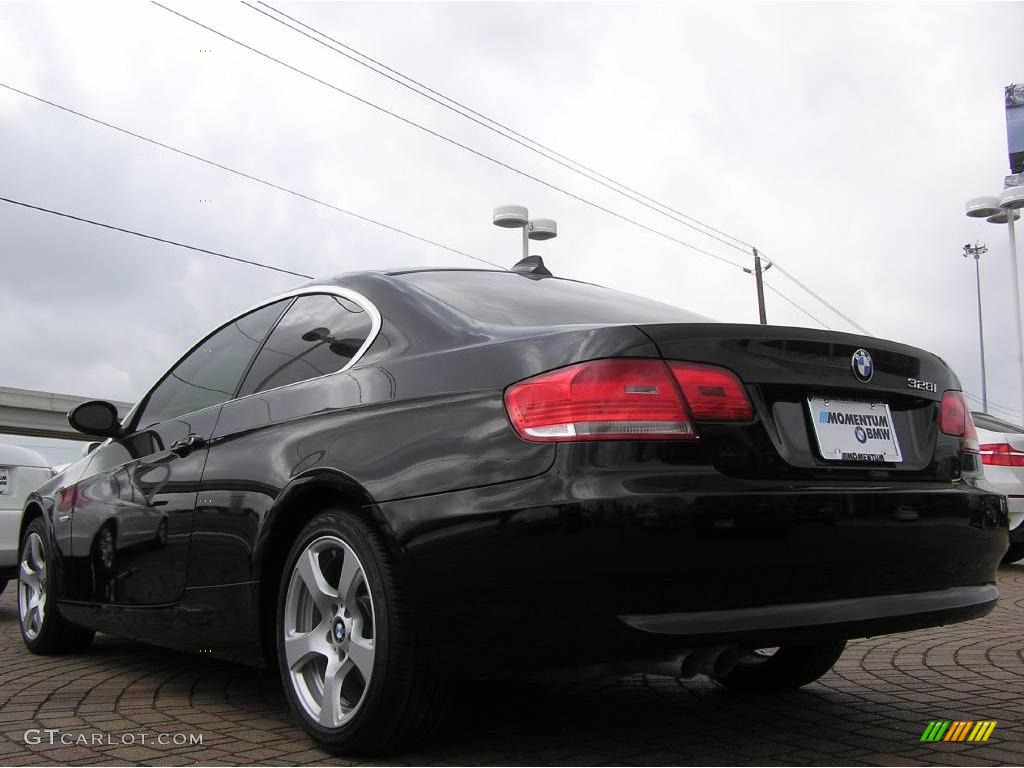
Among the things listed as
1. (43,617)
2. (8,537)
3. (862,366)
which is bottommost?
(43,617)

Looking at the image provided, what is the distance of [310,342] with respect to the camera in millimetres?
3906

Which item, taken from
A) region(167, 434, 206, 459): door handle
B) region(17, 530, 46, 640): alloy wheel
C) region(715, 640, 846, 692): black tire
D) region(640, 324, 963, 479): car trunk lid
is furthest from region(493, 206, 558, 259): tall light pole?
region(640, 324, 963, 479): car trunk lid

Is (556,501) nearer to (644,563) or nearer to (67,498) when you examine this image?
(644,563)

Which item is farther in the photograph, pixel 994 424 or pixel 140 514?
pixel 994 424

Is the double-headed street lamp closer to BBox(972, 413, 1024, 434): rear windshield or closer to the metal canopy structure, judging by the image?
BBox(972, 413, 1024, 434): rear windshield

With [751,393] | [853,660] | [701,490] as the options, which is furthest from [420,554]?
[853,660]

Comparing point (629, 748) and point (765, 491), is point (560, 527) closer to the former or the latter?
point (765, 491)

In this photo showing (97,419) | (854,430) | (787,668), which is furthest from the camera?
(97,419)

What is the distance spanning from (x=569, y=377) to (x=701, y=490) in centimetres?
43

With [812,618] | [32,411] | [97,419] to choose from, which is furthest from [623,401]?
[32,411]

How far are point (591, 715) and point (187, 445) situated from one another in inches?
70.5

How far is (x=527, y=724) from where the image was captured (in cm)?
363

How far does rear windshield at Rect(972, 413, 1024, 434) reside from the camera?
1022 cm

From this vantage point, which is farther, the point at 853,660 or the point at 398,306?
the point at 853,660
